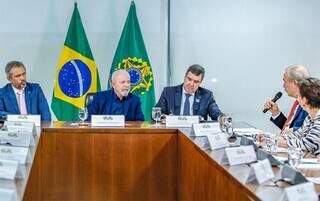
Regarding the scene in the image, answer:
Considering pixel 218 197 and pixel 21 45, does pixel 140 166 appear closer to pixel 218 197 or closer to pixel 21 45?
pixel 218 197

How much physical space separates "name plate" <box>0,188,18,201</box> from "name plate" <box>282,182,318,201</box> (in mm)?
861

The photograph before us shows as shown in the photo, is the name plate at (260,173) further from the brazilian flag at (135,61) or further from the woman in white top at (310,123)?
the brazilian flag at (135,61)

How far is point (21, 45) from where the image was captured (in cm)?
530

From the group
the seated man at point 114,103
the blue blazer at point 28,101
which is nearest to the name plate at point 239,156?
the seated man at point 114,103

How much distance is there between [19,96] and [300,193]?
3.38 m

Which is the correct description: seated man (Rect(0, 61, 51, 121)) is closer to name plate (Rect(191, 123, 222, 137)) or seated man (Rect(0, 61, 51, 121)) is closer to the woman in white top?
name plate (Rect(191, 123, 222, 137))

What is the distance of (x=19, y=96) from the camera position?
14.1ft

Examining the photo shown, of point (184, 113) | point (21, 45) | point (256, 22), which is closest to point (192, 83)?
point (184, 113)

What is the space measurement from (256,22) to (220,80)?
30.5 inches

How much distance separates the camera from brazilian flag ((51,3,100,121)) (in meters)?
5.04

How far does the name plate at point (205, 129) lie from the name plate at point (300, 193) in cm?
164

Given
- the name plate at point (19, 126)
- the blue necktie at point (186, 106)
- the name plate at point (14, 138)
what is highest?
the name plate at point (14, 138)

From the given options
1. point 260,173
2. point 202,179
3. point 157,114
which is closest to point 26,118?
point 157,114

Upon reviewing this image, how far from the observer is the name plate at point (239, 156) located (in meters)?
2.01
